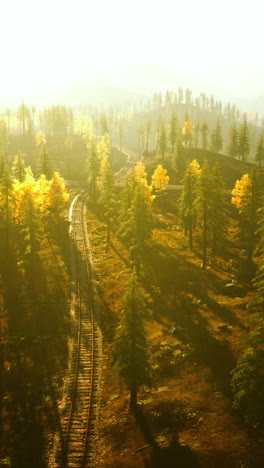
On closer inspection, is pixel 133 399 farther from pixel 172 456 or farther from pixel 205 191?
pixel 205 191

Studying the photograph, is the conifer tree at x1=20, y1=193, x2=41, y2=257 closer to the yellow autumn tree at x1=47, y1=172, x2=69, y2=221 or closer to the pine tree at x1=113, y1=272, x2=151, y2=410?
the yellow autumn tree at x1=47, y1=172, x2=69, y2=221

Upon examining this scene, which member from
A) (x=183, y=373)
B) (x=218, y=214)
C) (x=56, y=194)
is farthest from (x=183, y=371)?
(x=56, y=194)

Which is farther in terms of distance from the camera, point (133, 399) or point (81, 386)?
point (81, 386)

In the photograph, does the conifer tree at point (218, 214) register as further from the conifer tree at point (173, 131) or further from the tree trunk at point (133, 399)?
the conifer tree at point (173, 131)

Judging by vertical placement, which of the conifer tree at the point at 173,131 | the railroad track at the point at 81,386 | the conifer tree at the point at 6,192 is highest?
the conifer tree at the point at 173,131

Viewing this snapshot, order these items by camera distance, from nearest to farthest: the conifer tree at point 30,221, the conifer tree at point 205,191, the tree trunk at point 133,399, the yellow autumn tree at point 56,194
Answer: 1. the tree trunk at point 133,399
2. the conifer tree at point 205,191
3. the conifer tree at point 30,221
4. the yellow autumn tree at point 56,194

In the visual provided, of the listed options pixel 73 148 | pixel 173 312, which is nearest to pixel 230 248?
pixel 173 312

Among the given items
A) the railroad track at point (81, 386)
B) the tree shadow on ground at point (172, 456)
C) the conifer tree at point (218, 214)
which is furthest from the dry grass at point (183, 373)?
the conifer tree at point (218, 214)
